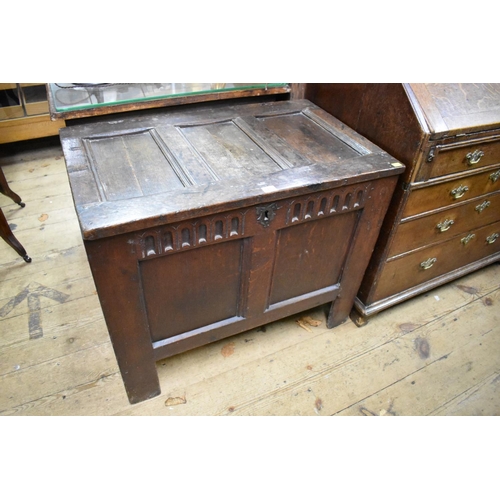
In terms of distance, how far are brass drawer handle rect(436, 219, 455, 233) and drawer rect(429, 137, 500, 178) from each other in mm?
227

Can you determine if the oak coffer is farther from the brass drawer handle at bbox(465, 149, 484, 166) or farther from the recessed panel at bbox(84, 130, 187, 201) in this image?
the brass drawer handle at bbox(465, 149, 484, 166)

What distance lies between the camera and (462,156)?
129 cm

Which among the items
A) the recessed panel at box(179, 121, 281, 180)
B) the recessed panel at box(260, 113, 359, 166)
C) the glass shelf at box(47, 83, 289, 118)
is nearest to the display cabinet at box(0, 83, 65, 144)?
the glass shelf at box(47, 83, 289, 118)

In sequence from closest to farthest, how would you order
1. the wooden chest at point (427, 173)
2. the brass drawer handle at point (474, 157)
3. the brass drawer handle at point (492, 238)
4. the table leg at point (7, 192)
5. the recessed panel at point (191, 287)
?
the recessed panel at point (191, 287)
the wooden chest at point (427, 173)
the brass drawer handle at point (474, 157)
the brass drawer handle at point (492, 238)
the table leg at point (7, 192)

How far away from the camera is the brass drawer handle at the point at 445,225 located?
1.49 meters

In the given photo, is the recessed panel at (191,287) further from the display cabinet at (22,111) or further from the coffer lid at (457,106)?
the display cabinet at (22,111)

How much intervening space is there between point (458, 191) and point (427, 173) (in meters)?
0.25

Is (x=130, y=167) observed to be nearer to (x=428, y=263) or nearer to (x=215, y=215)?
(x=215, y=215)

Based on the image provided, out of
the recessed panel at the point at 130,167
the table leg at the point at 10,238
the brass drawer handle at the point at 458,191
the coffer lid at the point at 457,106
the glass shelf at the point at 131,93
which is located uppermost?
the coffer lid at the point at 457,106

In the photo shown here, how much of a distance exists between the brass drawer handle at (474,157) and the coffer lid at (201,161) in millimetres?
306

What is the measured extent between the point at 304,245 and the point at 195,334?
477mm

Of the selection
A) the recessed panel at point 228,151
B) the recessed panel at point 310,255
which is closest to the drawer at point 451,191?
the recessed panel at point 310,255

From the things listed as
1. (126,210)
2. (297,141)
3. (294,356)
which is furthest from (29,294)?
(297,141)

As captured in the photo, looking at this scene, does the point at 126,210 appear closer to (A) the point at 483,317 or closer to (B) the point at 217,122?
(B) the point at 217,122
